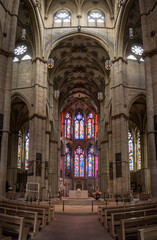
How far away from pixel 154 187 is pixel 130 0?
16.4 meters

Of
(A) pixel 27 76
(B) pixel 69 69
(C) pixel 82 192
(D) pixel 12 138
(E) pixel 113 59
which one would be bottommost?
(C) pixel 82 192

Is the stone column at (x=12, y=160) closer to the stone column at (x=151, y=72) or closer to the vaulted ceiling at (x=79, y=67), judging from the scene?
the vaulted ceiling at (x=79, y=67)

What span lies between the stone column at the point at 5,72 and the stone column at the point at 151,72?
8.20 metres

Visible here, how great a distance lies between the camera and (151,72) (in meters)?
15.8

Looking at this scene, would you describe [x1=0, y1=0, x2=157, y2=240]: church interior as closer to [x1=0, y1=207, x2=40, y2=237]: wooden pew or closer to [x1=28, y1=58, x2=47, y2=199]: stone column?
[x1=28, y1=58, x2=47, y2=199]: stone column

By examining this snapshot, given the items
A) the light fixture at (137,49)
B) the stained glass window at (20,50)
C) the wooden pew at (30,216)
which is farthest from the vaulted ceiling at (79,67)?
the wooden pew at (30,216)

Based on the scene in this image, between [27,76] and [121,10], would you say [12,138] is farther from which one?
[121,10]

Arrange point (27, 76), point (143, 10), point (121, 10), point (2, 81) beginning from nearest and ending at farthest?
1. point (2, 81)
2. point (143, 10)
3. point (121, 10)
4. point (27, 76)

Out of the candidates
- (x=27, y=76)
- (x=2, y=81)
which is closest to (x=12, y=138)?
(x=27, y=76)

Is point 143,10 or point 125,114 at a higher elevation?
point 143,10

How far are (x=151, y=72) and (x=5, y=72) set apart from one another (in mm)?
8898

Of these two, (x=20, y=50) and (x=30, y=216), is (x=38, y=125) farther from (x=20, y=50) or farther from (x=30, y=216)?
(x=30, y=216)

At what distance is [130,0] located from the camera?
22.4m

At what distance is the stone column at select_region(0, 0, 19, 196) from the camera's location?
14.3 metres
